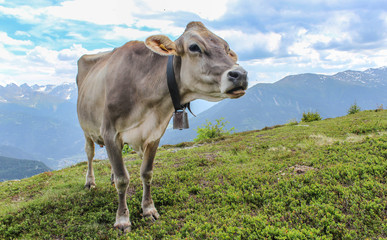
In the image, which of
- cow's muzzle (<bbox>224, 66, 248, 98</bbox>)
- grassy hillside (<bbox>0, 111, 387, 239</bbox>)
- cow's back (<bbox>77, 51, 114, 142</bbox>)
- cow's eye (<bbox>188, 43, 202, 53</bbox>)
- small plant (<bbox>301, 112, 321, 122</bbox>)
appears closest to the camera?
cow's muzzle (<bbox>224, 66, 248, 98</bbox>)

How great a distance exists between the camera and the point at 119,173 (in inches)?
225

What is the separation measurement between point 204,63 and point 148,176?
359cm

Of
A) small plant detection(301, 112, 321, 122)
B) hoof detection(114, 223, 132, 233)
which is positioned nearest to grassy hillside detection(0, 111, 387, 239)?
hoof detection(114, 223, 132, 233)

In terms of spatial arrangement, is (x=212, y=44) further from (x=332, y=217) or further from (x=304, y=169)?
(x=304, y=169)

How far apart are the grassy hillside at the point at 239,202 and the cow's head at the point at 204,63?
298cm

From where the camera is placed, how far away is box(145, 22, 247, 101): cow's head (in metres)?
3.82

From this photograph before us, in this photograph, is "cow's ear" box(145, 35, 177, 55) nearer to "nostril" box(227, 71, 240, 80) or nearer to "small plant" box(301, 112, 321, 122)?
"nostril" box(227, 71, 240, 80)

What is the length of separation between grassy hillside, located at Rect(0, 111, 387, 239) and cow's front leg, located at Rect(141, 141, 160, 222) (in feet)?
0.88

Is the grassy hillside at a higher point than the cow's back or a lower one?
lower

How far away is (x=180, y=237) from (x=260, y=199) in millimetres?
2486

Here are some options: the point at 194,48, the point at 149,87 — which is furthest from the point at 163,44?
the point at 149,87

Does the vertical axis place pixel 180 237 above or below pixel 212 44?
below

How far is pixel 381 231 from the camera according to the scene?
14.1 feet

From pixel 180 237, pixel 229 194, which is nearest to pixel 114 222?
pixel 180 237
